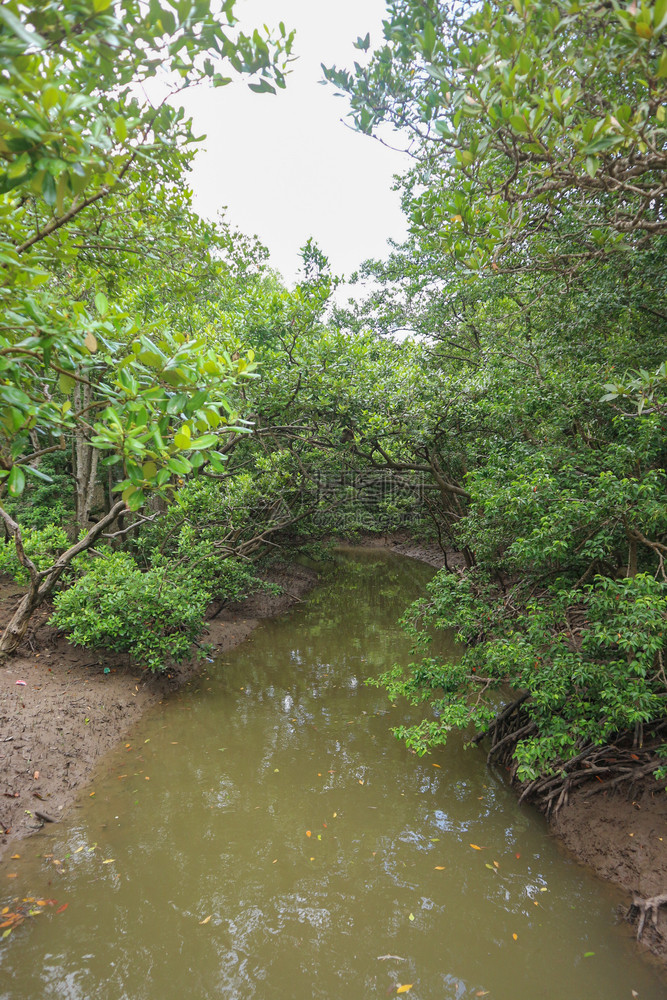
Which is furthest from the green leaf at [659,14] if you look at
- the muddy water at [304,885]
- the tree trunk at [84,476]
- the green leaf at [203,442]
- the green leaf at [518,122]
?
the tree trunk at [84,476]

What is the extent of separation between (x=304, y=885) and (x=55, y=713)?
3.45 m

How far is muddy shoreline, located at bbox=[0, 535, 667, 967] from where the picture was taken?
3.98 m

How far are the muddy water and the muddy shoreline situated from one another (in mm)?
192

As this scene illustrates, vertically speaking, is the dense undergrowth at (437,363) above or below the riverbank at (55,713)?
above

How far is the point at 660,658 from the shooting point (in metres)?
3.69

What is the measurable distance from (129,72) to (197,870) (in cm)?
529

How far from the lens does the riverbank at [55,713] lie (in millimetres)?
4691

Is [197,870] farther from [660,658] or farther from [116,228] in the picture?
[116,228]

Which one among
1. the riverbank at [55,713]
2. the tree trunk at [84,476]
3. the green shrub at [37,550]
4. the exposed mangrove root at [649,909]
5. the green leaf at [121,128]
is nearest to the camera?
the green leaf at [121,128]

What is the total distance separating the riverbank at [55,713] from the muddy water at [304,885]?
0.80ft

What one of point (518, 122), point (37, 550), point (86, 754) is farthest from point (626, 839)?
point (37, 550)

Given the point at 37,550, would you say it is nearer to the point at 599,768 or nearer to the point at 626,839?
the point at 599,768

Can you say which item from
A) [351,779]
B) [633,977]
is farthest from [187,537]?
[633,977]

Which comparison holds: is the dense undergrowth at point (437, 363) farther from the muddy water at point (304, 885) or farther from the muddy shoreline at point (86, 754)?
the muddy water at point (304, 885)
